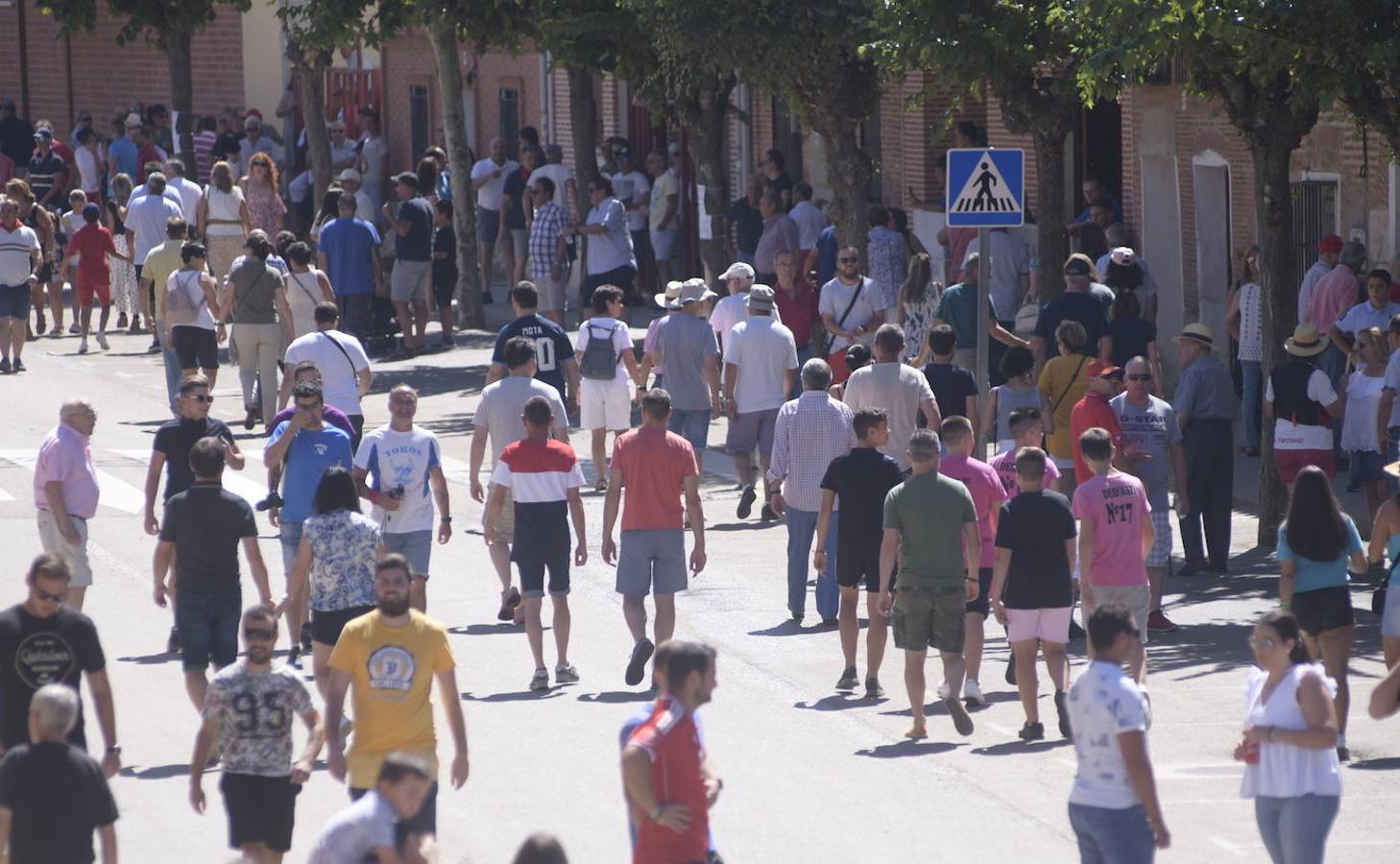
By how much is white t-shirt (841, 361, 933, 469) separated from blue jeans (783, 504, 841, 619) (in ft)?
2.51

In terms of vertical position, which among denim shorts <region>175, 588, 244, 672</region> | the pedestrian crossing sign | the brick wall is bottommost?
denim shorts <region>175, 588, 244, 672</region>

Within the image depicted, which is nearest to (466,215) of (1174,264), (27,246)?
(27,246)

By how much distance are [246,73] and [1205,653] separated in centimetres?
3602

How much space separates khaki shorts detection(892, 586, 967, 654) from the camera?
435 inches

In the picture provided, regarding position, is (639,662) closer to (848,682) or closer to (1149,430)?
(848,682)

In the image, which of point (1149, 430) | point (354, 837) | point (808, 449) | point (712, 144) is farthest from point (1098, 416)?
point (712, 144)

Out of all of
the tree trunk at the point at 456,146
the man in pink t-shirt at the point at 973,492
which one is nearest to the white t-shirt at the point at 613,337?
the man in pink t-shirt at the point at 973,492

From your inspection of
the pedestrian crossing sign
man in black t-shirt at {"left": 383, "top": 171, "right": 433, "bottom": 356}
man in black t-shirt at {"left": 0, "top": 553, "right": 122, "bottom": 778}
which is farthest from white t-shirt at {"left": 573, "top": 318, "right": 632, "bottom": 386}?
man in black t-shirt at {"left": 0, "top": 553, "right": 122, "bottom": 778}

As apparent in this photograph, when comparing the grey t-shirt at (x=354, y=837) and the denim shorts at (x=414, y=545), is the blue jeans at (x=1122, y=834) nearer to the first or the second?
the grey t-shirt at (x=354, y=837)

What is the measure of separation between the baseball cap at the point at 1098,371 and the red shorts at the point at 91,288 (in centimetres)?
1558

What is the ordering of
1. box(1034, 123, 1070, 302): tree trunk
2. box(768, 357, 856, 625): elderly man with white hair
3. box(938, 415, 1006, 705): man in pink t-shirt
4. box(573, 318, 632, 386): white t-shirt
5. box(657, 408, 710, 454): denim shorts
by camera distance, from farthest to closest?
box(1034, 123, 1070, 302): tree trunk
box(573, 318, 632, 386): white t-shirt
box(657, 408, 710, 454): denim shorts
box(768, 357, 856, 625): elderly man with white hair
box(938, 415, 1006, 705): man in pink t-shirt

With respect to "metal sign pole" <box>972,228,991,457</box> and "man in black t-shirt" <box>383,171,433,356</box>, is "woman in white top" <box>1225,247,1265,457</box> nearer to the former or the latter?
"metal sign pole" <box>972,228,991,457</box>

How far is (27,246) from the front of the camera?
79.2 ft

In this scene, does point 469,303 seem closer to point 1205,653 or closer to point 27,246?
point 27,246
